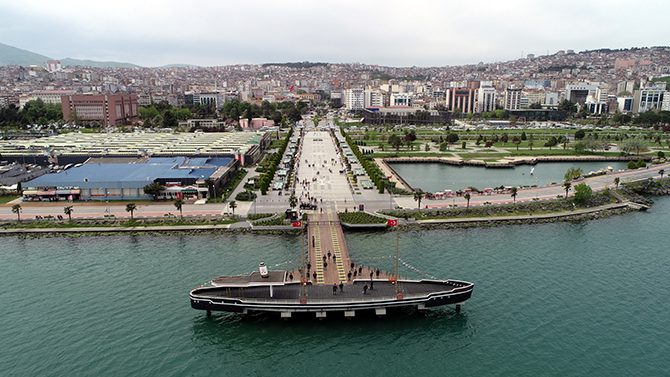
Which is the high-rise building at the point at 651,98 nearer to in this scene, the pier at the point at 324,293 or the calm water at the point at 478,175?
the calm water at the point at 478,175

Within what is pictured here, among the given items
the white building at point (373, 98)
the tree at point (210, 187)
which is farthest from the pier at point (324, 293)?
the white building at point (373, 98)

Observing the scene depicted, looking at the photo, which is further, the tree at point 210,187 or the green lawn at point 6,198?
the tree at point 210,187

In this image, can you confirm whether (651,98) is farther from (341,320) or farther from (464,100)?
(341,320)

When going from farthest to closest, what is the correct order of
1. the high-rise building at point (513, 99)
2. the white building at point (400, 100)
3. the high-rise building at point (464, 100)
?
the white building at point (400, 100), the high-rise building at point (464, 100), the high-rise building at point (513, 99)

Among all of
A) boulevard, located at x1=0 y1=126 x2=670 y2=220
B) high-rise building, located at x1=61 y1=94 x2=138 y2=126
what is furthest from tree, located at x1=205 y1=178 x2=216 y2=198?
high-rise building, located at x1=61 y1=94 x2=138 y2=126

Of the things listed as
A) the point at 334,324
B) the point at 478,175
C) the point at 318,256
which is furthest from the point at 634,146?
the point at 334,324
